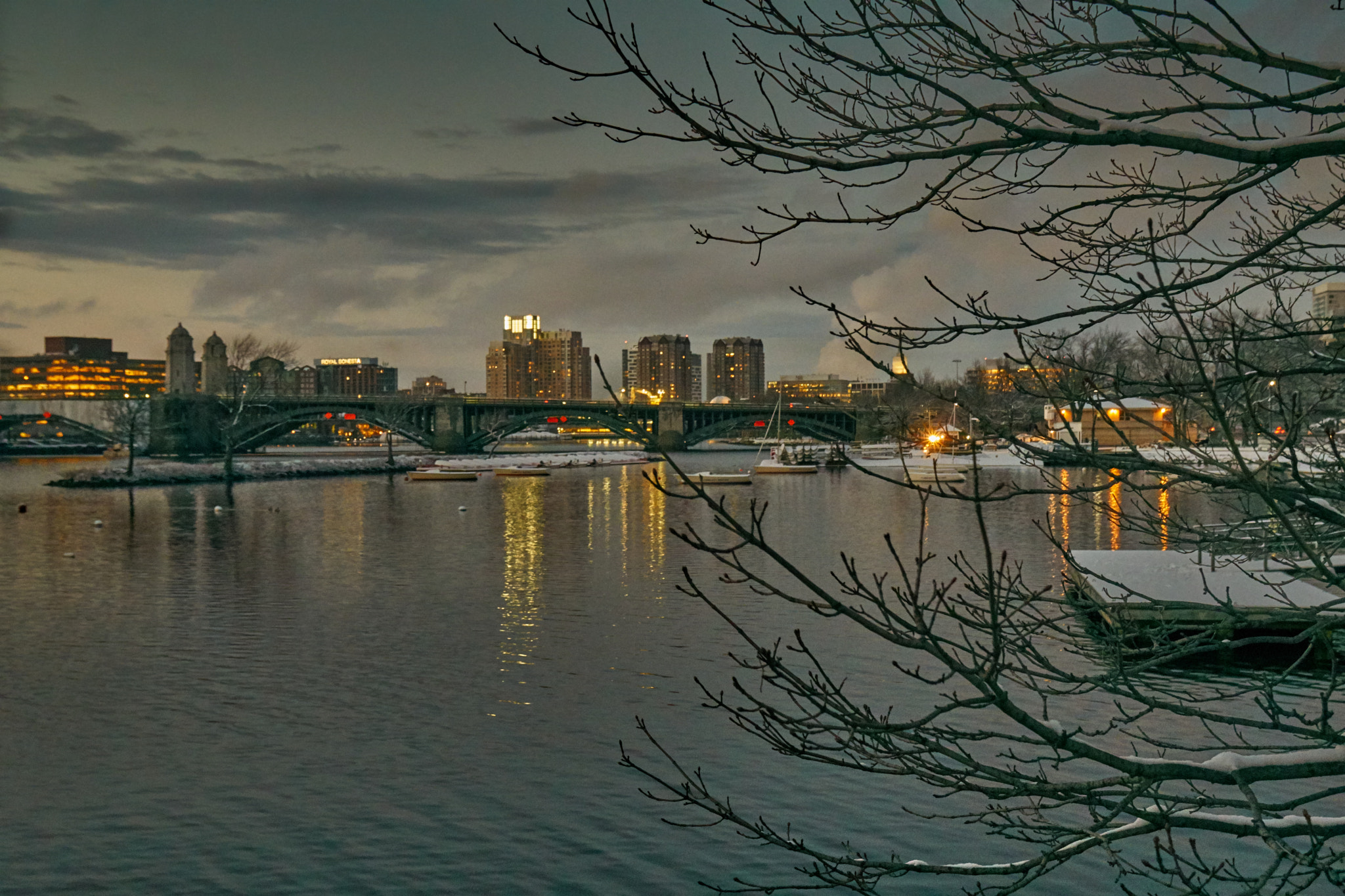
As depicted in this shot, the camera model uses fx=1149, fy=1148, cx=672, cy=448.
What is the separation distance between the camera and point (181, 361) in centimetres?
18562

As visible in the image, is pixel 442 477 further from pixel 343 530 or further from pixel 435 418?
pixel 435 418

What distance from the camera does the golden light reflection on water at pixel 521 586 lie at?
80.1ft

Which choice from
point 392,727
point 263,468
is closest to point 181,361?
point 263,468

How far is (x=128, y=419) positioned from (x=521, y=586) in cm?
8949

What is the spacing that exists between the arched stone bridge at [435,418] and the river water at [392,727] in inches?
3068

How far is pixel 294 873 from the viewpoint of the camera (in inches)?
516

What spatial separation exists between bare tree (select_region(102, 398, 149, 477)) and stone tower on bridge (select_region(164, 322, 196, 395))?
34.2 metres

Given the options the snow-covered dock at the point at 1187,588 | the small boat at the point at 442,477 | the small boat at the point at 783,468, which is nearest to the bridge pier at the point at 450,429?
the small boat at the point at 442,477

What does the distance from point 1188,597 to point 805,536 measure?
2640cm

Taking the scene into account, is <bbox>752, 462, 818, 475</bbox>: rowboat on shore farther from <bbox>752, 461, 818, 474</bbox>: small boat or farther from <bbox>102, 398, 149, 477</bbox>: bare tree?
<bbox>102, 398, 149, 477</bbox>: bare tree

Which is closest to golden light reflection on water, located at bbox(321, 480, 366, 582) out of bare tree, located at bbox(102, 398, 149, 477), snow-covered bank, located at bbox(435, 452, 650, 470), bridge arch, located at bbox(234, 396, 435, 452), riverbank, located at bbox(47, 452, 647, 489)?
riverbank, located at bbox(47, 452, 647, 489)

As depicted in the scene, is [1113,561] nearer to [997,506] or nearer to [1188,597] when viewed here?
[1188,597]

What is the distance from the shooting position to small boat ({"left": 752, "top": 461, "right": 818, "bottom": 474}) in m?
93.6

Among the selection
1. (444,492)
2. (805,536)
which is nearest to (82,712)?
(805,536)
